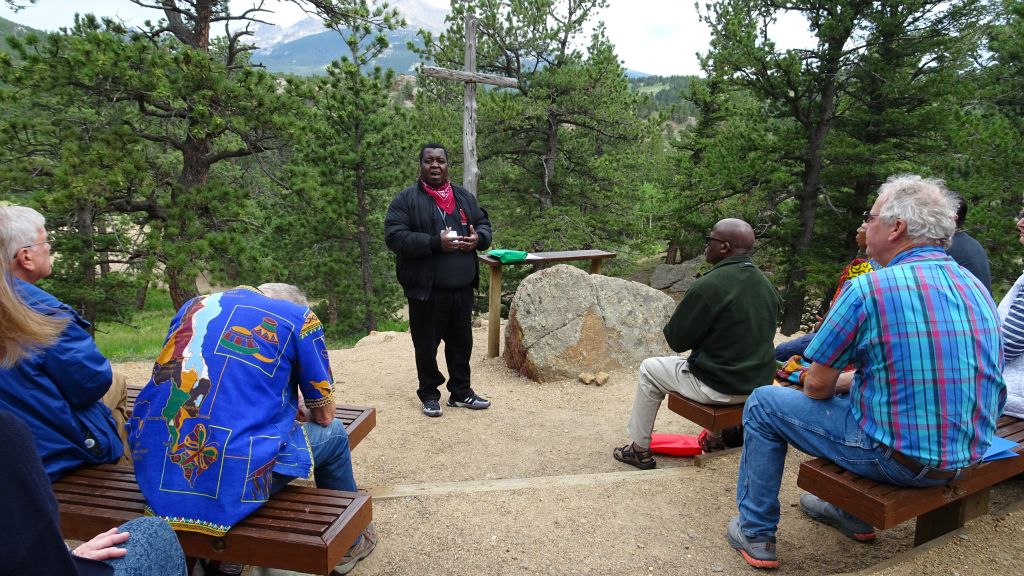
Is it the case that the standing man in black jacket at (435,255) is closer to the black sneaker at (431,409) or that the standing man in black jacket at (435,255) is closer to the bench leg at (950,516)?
the black sneaker at (431,409)

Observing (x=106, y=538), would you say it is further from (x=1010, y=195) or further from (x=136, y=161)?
(x=1010, y=195)

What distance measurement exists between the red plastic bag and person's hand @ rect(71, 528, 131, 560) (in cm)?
300

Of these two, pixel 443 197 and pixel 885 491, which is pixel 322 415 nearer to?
pixel 885 491

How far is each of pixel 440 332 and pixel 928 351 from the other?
127 inches

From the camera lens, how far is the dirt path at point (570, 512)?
2.62 m

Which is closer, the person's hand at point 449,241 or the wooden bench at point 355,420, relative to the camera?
the wooden bench at point 355,420

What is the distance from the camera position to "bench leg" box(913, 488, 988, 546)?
255 centimetres

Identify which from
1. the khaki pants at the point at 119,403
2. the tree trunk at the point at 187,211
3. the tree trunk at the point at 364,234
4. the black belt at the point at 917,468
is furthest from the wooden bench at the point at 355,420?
the tree trunk at the point at 364,234

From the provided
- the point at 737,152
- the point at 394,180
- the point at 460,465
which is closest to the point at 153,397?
the point at 460,465

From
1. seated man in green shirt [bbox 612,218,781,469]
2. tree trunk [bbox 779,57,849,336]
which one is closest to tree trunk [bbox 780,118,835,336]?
tree trunk [bbox 779,57,849,336]

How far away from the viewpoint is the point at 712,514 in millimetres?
3076

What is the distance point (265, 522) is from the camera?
2.06 meters

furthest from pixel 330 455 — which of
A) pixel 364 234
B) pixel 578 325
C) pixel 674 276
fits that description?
pixel 674 276

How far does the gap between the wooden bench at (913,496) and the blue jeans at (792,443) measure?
2.1 inches
